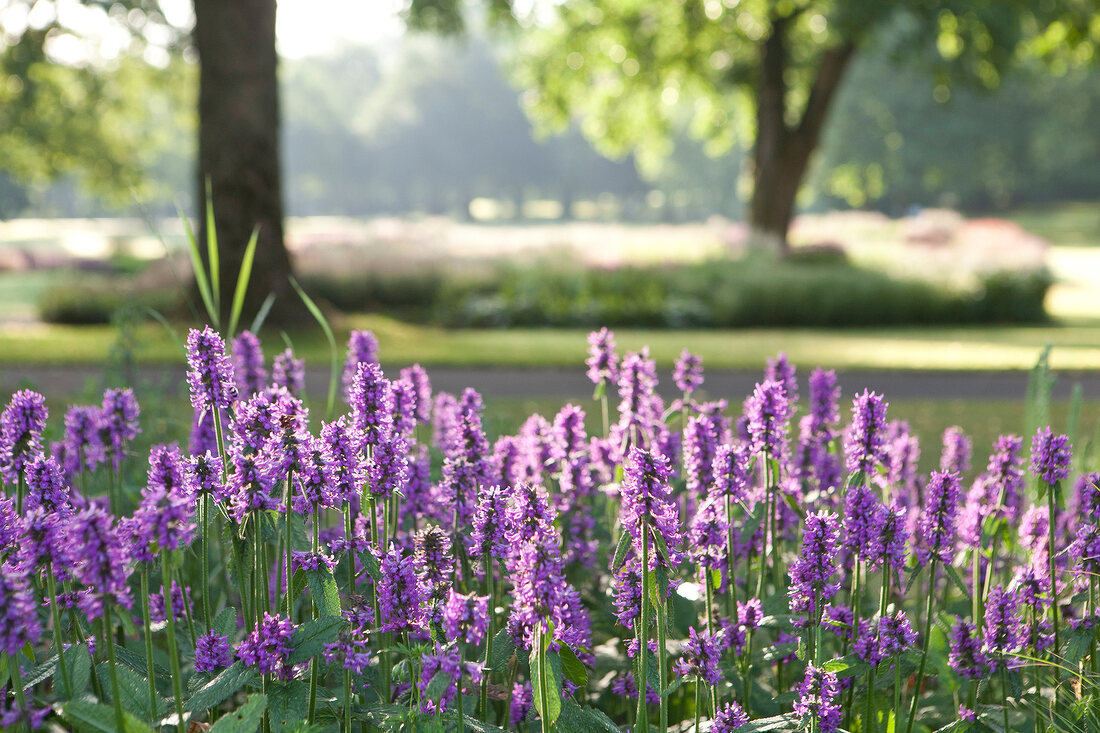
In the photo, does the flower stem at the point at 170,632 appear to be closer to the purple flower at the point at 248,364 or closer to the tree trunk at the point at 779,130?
the purple flower at the point at 248,364

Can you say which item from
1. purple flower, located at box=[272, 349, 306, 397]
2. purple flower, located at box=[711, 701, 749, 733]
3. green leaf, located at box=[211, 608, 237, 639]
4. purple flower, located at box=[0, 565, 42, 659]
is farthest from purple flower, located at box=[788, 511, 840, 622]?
purple flower, located at box=[272, 349, 306, 397]

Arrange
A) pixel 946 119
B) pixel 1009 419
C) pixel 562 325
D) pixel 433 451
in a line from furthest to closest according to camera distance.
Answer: pixel 946 119 → pixel 562 325 → pixel 1009 419 → pixel 433 451

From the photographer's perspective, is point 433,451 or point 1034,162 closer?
point 433,451

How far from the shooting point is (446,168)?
92.6 meters

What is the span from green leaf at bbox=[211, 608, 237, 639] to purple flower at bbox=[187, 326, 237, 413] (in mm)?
386

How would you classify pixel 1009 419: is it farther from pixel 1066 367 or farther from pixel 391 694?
pixel 391 694

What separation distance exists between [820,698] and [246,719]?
3.30ft

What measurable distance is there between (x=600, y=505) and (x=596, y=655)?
32.5 inches

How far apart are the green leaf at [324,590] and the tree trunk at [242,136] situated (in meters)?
10.5

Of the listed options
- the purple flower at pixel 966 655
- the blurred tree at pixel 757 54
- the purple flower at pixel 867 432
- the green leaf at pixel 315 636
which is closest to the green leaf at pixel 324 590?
the green leaf at pixel 315 636

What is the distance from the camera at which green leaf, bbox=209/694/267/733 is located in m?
1.54

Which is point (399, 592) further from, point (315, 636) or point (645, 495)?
point (645, 495)

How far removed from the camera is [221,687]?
167 cm

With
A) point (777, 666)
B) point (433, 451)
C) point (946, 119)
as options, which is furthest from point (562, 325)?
point (946, 119)
